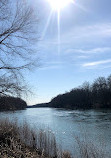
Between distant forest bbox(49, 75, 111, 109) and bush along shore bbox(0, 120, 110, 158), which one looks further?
distant forest bbox(49, 75, 111, 109)

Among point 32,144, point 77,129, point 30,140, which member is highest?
point 30,140

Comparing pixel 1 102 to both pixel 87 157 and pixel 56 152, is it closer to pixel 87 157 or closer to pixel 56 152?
pixel 56 152

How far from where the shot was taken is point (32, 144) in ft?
32.6

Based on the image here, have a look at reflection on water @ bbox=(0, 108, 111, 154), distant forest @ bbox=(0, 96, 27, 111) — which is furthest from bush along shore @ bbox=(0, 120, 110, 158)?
distant forest @ bbox=(0, 96, 27, 111)

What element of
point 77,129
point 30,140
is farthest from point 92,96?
point 30,140

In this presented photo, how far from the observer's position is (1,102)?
27.0 ft

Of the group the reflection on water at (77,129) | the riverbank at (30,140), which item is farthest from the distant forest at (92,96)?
the riverbank at (30,140)

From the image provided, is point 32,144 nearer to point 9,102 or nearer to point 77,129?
point 9,102

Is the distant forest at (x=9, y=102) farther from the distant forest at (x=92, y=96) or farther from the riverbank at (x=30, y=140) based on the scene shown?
the distant forest at (x=92, y=96)

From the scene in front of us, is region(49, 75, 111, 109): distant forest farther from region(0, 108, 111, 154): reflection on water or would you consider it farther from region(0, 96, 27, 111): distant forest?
region(0, 96, 27, 111): distant forest

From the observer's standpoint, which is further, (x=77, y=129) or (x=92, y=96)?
(x=92, y=96)

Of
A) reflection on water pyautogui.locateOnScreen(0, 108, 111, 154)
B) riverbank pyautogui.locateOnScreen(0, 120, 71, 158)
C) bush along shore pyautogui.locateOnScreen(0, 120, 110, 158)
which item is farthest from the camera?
reflection on water pyautogui.locateOnScreen(0, 108, 111, 154)

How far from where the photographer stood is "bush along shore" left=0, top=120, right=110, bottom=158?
699cm

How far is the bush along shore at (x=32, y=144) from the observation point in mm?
6986
